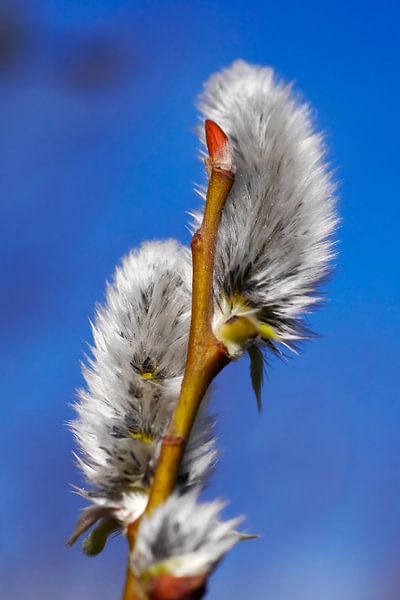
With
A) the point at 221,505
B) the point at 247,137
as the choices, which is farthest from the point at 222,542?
the point at 247,137

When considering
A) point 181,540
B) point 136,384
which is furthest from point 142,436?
point 181,540

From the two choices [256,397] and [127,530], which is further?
[256,397]

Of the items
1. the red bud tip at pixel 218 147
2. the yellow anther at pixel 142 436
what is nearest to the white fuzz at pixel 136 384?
the yellow anther at pixel 142 436

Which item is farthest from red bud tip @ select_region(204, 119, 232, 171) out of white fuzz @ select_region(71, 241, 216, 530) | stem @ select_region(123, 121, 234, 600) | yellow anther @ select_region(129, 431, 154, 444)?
yellow anther @ select_region(129, 431, 154, 444)

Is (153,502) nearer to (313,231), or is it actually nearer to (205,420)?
(205,420)

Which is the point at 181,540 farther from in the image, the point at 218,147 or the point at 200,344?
the point at 218,147

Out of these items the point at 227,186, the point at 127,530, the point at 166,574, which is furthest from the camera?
the point at 227,186
